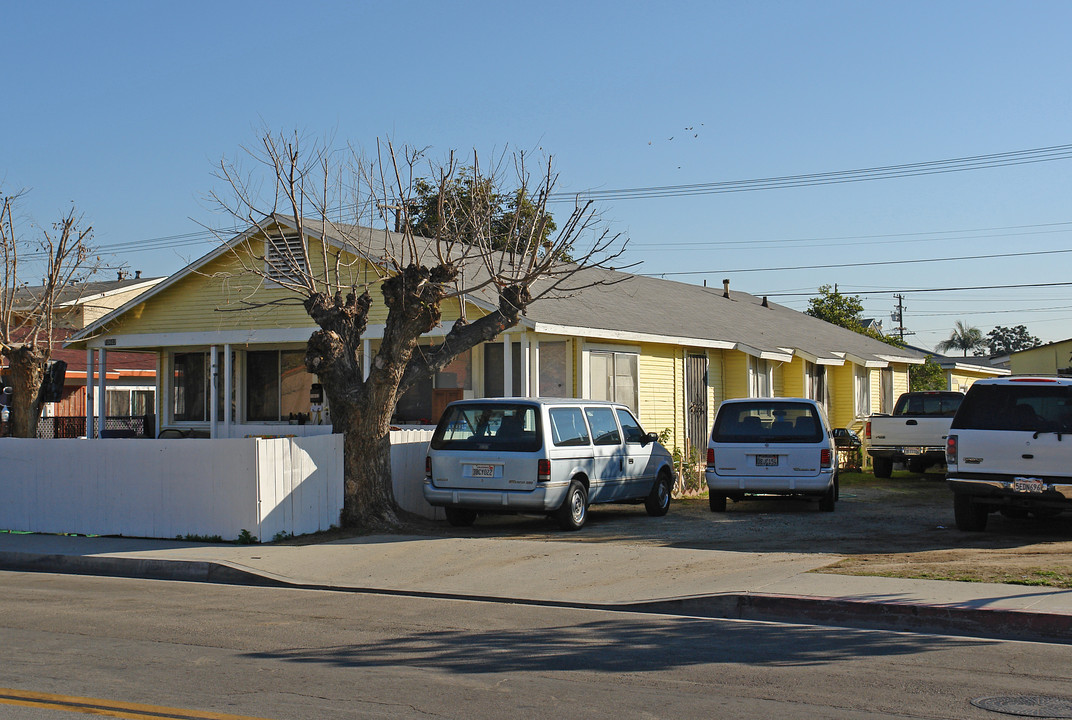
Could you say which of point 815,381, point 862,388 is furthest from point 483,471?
point 862,388

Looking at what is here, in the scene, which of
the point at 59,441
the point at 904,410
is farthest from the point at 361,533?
the point at 904,410

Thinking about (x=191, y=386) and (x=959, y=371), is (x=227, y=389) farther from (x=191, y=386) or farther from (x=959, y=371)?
(x=959, y=371)

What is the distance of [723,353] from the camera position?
25.4 meters

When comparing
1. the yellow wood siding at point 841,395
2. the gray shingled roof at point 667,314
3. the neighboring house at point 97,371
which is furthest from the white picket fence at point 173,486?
the neighboring house at point 97,371

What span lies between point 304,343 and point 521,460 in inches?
406

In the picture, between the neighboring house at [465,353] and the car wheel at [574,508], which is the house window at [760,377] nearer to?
the neighboring house at [465,353]

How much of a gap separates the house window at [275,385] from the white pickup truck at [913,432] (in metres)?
12.6

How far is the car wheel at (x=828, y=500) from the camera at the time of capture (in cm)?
1661

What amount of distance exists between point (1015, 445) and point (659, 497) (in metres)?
5.50

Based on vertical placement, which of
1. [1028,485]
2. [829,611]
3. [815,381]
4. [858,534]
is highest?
[815,381]

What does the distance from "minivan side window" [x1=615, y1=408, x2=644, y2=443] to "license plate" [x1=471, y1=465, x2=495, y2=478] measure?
107 inches

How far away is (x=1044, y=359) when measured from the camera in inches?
2101

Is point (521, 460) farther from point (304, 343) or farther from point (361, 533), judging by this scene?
point (304, 343)

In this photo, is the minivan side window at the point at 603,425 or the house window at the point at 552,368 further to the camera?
the house window at the point at 552,368
